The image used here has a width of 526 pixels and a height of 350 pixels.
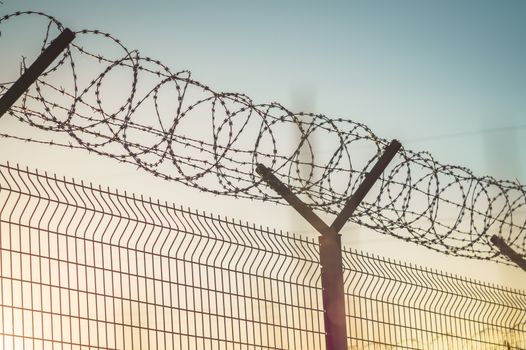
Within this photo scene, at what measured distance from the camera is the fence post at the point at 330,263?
7598 millimetres

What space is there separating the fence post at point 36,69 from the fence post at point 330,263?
222 centimetres

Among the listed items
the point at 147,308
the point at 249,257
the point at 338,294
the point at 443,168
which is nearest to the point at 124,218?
the point at 147,308

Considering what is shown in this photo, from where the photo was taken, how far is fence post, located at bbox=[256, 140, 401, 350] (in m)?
7.60

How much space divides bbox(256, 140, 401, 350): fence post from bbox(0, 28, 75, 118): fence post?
2215 mm

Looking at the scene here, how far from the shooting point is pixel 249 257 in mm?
7301

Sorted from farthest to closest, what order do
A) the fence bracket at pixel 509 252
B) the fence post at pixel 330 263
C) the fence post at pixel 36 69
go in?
the fence bracket at pixel 509 252, the fence post at pixel 330 263, the fence post at pixel 36 69

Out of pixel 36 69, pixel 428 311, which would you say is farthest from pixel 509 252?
pixel 36 69

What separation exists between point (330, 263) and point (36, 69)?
2.99 metres

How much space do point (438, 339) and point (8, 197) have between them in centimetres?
461

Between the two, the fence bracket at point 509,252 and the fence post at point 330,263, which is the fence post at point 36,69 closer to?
the fence post at point 330,263

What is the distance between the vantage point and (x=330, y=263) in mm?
7723

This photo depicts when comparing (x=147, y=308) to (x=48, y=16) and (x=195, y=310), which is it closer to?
(x=195, y=310)

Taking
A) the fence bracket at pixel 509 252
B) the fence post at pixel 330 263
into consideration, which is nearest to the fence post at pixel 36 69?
the fence post at pixel 330 263

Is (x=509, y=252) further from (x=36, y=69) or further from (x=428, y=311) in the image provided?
(x=36, y=69)
